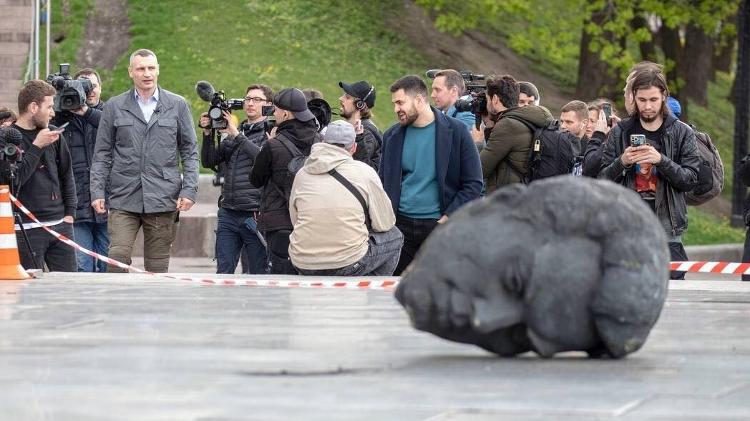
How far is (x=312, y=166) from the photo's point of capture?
12.3 meters

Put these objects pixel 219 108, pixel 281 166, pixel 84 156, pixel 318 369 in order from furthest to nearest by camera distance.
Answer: pixel 84 156
pixel 219 108
pixel 281 166
pixel 318 369

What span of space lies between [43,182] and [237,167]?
176cm

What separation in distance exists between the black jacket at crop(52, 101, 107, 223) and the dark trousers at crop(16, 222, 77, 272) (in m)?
1.06

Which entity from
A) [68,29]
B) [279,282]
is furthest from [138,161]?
[68,29]

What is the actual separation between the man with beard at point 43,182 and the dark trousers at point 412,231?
2.85m

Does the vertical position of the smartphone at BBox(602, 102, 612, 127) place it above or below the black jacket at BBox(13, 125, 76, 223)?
above

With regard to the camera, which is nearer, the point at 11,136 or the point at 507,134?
the point at 507,134

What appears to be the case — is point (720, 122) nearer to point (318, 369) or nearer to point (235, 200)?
point (235, 200)

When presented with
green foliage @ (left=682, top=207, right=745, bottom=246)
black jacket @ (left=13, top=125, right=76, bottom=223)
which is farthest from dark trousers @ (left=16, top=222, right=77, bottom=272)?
green foliage @ (left=682, top=207, right=745, bottom=246)

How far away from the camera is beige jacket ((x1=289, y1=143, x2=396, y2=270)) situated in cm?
1221

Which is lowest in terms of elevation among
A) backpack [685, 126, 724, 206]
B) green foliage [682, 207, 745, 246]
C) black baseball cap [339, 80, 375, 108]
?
green foliage [682, 207, 745, 246]

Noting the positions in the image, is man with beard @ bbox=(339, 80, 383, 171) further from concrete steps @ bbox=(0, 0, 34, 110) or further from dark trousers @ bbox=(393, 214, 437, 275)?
concrete steps @ bbox=(0, 0, 34, 110)

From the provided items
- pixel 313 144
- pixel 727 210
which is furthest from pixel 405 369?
pixel 727 210

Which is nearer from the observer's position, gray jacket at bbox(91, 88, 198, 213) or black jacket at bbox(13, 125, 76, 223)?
black jacket at bbox(13, 125, 76, 223)
